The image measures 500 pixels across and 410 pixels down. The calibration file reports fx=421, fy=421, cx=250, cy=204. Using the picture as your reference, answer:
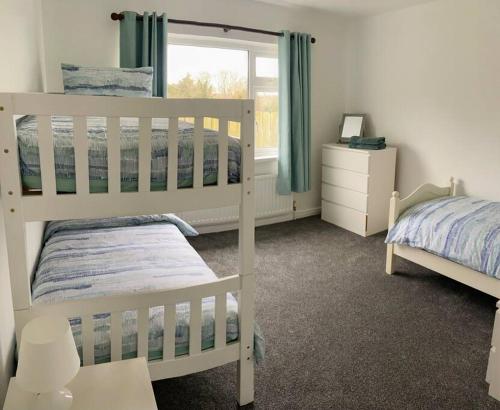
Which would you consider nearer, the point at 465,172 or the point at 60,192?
the point at 60,192

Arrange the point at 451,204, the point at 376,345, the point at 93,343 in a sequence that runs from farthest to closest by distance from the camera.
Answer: the point at 451,204 < the point at 376,345 < the point at 93,343

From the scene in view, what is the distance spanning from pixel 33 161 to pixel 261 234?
3.02 m

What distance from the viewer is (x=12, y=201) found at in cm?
126

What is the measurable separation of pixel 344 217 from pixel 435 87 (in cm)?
149

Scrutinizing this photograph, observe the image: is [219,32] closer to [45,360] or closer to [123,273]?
[123,273]

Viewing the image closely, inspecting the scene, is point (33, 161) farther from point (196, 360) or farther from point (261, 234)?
point (261, 234)

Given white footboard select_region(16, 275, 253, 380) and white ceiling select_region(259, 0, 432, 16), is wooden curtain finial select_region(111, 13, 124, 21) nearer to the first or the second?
white ceiling select_region(259, 0, 432, 16)

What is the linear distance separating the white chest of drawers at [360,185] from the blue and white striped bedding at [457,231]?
2.73ft

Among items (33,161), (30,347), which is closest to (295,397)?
(30,347)

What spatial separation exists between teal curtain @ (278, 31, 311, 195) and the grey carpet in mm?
1018

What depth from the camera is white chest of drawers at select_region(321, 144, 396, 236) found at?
404cm

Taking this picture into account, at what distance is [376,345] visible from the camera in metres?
2.27

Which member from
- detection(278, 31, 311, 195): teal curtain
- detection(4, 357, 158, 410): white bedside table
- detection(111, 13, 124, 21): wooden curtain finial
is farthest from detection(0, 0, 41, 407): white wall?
detection(278, 31, 311, 195): teal curtain

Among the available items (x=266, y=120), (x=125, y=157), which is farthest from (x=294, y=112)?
(x=125, y=157)
